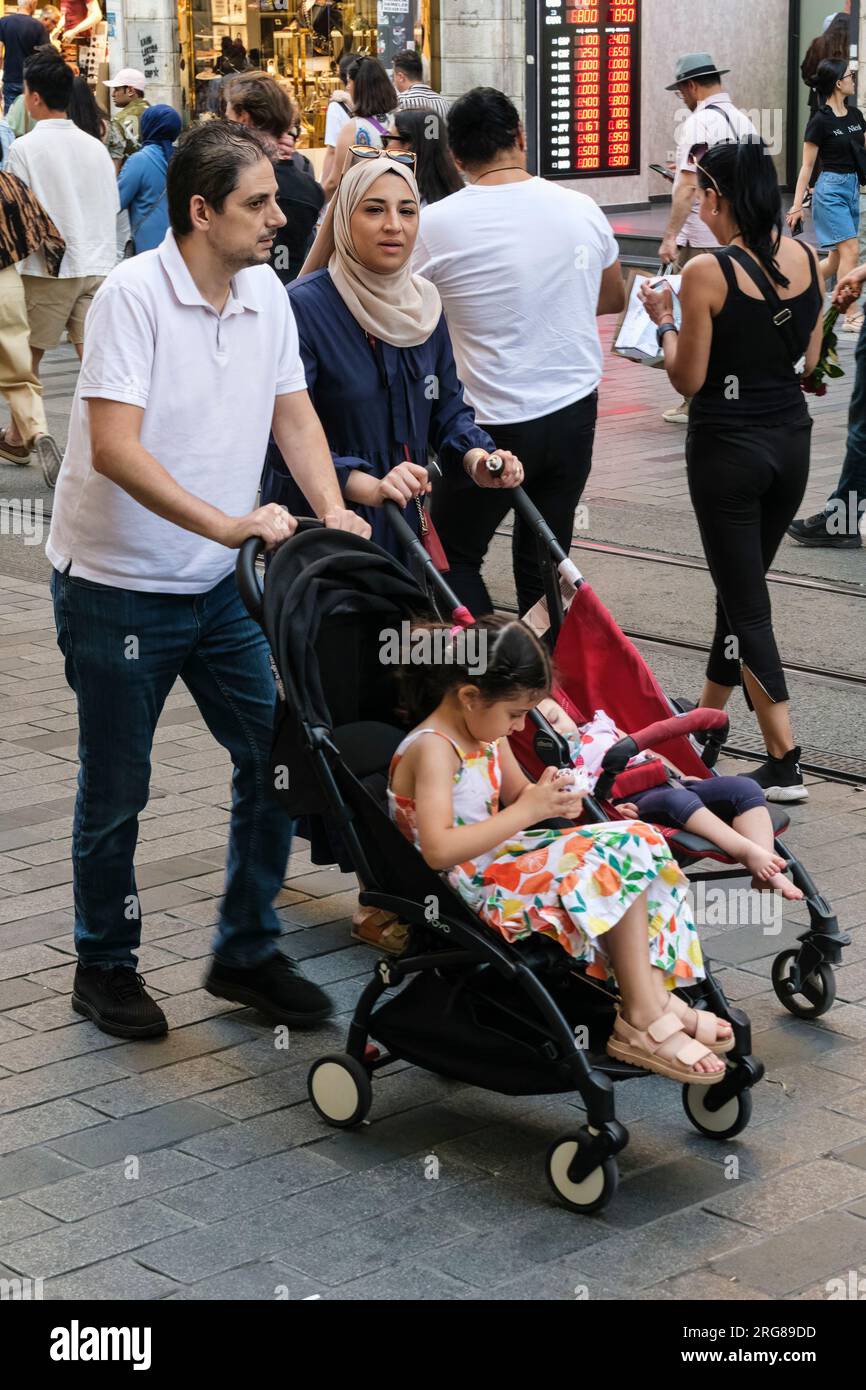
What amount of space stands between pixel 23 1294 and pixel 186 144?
232cm

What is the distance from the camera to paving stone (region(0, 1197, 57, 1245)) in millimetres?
3535

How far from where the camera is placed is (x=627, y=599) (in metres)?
8.09

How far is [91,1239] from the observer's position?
11.5ft

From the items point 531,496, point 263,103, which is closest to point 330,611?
point 531,496

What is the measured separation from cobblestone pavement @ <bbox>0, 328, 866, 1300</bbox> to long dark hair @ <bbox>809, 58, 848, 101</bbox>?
9.42 m

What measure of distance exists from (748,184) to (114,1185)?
3.25m

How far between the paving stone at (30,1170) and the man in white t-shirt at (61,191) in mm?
7640

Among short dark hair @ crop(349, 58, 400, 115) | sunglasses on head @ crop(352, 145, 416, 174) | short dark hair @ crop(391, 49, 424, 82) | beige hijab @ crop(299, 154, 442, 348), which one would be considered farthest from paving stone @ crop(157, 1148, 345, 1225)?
short dark hair @ crop(391, 49, 424, 82)

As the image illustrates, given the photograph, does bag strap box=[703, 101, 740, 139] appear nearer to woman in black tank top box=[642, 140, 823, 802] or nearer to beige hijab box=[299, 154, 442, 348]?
woman in black tank top box=[642, 140, 823, 802]

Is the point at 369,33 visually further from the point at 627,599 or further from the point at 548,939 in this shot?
the point at 548,939

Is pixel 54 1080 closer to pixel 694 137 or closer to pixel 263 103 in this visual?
pixel 263 103

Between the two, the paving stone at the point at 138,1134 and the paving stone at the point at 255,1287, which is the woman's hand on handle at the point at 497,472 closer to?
the paving stone at the point at 138,1134

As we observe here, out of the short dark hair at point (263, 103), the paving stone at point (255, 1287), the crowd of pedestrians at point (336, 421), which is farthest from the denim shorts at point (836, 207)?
the paving stone at point (255, 1287)
